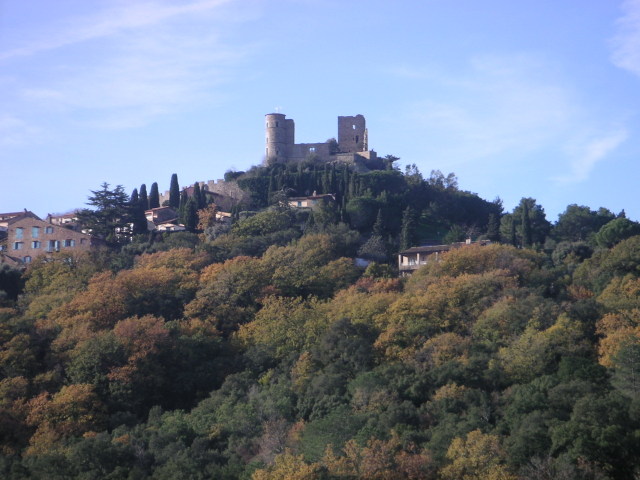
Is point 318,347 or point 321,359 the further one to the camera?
point 318,347

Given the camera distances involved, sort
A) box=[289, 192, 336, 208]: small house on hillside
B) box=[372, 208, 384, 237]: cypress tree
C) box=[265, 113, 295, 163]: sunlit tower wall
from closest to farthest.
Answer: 1. box=[372, 208, 384, 237]: cypress tree
2. box=[289, 192, 336, 208]: small house on hillside
3. box=[265, 113, 295, 163]: sunlit tower wall

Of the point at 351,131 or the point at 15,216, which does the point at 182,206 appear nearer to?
the point at 15,216

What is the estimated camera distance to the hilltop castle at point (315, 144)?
268ft

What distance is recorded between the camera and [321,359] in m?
44.1

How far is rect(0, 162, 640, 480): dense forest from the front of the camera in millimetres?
35469

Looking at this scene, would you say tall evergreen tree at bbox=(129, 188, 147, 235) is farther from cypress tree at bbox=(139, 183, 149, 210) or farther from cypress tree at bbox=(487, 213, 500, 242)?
cypress tree at bbox=(487, 213, 500, 242)

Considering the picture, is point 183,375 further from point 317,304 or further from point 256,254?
point 256,254

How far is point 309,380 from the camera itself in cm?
4291

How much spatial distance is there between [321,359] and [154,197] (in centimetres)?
3352

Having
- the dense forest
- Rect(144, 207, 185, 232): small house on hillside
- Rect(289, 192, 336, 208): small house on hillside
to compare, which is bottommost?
the dense forest

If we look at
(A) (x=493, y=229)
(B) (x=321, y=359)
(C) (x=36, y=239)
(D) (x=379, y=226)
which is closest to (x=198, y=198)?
(C) (x=36, y=239)

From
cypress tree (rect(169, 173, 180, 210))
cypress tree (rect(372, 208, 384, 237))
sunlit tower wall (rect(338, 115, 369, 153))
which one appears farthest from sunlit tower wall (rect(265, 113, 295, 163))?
cypress tree (rect(372, 208, 384, 237))

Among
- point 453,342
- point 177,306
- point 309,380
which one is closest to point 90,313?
point 177,306

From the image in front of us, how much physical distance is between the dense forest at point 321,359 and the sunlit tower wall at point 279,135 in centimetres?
1840
